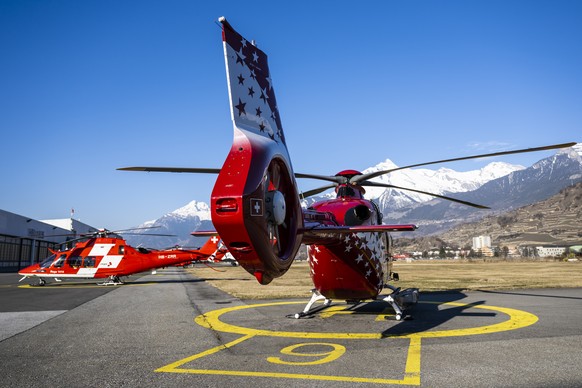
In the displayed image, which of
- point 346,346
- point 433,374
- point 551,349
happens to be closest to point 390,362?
point 433,374

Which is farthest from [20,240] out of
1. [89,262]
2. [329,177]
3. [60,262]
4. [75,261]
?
[329,177]

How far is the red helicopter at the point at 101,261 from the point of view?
28641mm

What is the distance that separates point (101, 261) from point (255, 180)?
27065mm

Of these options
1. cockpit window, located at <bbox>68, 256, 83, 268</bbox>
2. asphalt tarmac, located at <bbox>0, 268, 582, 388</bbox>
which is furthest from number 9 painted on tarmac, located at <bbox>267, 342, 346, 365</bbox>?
cockpit window, located at <bbox>68, 256, 83, 268</bbox>

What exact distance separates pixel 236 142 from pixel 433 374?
4.76 m

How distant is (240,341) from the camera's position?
947 centimetres

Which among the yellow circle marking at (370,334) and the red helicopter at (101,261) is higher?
the red helicopter at (101,261)

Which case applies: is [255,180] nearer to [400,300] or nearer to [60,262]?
[400,300]

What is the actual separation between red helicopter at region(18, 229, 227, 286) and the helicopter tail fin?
73.4ft

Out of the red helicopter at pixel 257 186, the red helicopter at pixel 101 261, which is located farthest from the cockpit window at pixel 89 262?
the red helicopter at pixel 257 186

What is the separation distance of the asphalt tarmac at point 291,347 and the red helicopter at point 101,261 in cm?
1411

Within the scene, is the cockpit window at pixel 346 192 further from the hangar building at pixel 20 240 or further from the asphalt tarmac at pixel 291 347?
the hangar building at pixel 20 240

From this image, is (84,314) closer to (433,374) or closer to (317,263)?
(317,263)

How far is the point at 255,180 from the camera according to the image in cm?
582
